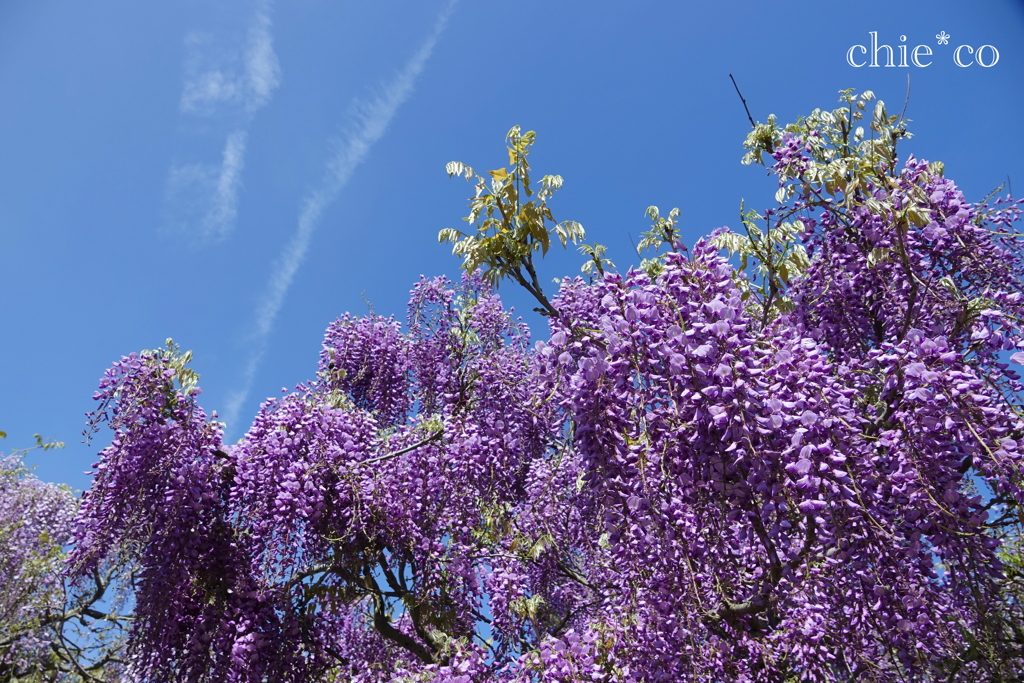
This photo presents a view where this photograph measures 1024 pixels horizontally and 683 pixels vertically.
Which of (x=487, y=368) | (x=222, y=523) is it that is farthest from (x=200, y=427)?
(x=487, y=368)

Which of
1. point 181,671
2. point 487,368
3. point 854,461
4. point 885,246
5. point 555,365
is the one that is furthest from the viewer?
point 487,368

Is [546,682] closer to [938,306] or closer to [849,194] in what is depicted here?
[938,306]

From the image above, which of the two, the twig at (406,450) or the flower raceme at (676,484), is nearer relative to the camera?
the flower raceme at (676,484)

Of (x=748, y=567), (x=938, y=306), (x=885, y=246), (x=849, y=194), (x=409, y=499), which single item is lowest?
(x=748, y=567)

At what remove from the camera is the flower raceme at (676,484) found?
3.03 metres

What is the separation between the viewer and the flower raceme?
3.03m

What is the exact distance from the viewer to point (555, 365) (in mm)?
3539

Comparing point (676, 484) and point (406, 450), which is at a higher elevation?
point (406, 450)

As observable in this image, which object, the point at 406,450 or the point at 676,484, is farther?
the point at 406,450

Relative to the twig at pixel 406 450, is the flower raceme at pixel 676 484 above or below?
below

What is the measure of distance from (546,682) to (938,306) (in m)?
3.39

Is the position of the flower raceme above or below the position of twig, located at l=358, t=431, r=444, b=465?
below

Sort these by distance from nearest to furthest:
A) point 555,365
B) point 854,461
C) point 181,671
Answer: point 854,461
point 555,365
point 181,671

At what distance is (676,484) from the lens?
3139 mm
